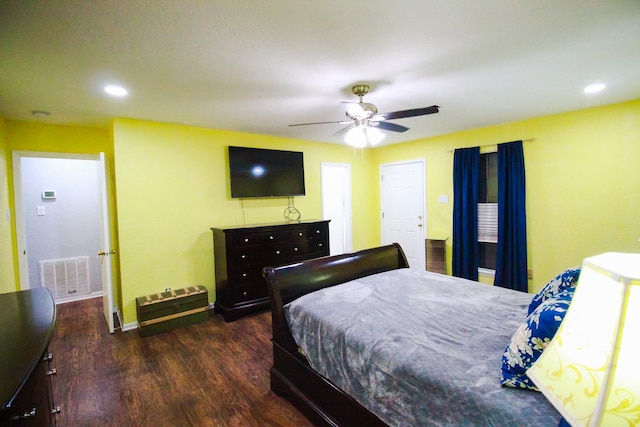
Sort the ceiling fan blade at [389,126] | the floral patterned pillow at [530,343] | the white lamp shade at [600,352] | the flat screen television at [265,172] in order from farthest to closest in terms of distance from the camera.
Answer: the flat screen television at [265,172], the ceiling fan blade at [389,126], the floral patterned pillow at [530,343], the white lamp shade at [600,352]

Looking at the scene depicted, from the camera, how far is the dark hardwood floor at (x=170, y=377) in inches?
79.5

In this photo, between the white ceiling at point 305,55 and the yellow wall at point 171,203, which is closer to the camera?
the white ceiling at point 305,55

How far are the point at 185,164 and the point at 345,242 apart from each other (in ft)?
10.2

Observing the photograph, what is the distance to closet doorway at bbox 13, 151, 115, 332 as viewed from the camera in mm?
4164

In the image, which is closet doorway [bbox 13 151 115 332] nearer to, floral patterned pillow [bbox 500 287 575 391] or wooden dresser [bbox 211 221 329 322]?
wooden dresser [bbox 211 221 329 322]

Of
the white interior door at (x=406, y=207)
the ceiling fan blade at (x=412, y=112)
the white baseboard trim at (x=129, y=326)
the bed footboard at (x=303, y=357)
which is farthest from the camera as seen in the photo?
the white interior door at (x=406, y=207)

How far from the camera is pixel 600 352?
1.86 feet

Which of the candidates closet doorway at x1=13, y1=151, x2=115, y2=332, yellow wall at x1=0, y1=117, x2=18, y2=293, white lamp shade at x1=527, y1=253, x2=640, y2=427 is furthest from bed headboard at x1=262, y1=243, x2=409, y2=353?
closet doorway at x1=13, y1=151, x2=115, y2=332

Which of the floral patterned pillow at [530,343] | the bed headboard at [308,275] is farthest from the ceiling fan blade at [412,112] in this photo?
the floral patterned pillow at [530,343]

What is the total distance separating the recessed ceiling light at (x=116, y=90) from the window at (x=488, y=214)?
444cm

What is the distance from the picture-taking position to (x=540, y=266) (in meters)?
3.83

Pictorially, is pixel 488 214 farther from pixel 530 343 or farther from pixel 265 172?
pixel 530 343

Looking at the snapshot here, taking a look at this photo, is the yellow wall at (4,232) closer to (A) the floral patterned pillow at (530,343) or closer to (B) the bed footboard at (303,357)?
(B) the bed footboard at (303,357)

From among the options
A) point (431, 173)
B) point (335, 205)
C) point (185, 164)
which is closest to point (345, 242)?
point (335, 205)
